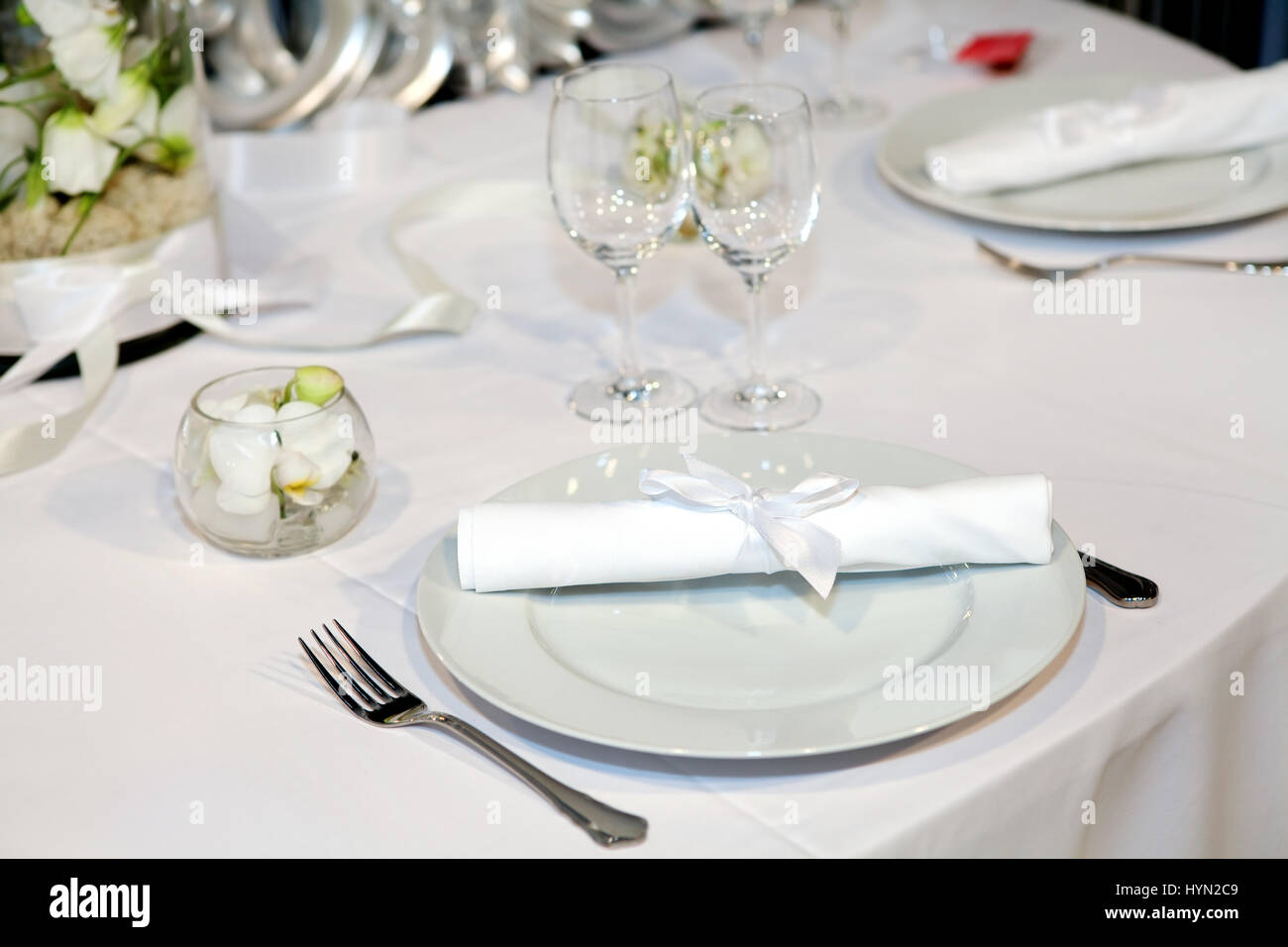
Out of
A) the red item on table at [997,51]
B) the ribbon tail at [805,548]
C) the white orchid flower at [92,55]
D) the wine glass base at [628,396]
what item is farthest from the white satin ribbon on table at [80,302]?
the red item on table at [997,51]

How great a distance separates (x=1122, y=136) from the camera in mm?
1381

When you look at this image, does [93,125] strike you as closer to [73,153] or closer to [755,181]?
[73,153]

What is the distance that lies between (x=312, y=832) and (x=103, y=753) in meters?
0.15

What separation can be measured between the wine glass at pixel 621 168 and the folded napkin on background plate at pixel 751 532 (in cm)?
28

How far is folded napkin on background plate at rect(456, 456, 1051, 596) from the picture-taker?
805 millimetres

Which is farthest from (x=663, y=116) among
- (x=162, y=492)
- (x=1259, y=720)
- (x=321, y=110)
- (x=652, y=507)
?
(x=321, y=110)

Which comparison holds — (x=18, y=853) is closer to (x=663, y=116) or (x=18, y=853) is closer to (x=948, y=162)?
(x=663, y=116)

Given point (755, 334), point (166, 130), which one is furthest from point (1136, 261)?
point (166, 130)

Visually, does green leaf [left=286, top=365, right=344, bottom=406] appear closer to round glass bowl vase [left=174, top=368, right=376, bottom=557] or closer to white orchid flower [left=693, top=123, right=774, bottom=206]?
round glass bowl vase [left=174, top=368, right=376, bottom=557]

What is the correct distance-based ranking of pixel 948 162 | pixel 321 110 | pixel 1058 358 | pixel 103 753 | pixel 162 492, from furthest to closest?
1. pixel 321 110
2. pixel 948 162
3. pixel 1058 358
4. pixel 162 492
5. pixel 103 753

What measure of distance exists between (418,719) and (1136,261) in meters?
0.84

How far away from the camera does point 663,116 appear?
3.27ft
